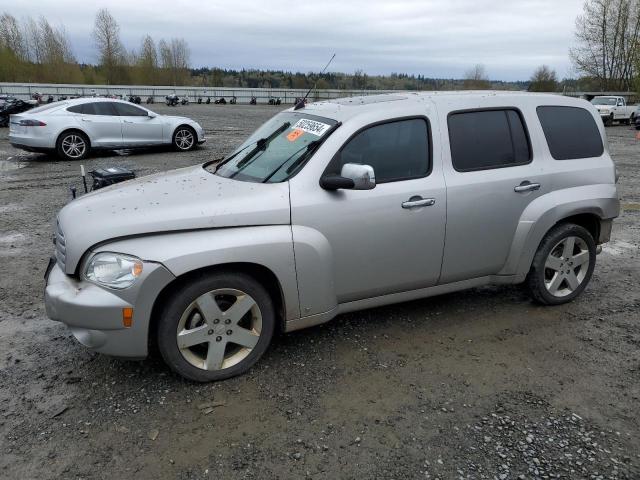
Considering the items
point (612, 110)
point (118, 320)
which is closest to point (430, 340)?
point (118, 320)

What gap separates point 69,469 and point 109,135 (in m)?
12.1

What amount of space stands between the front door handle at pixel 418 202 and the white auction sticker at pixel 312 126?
0.80 meters

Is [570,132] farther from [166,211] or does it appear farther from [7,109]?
[7,109]

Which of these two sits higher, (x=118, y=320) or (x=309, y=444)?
(x=118, y=320)

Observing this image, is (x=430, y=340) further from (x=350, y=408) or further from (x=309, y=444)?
(x=309, y=444)

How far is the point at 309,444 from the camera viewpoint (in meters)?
2.83

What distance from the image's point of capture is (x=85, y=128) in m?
12.8

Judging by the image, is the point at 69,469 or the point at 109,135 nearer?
the point at 69,469

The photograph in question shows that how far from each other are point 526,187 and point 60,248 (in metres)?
3.50

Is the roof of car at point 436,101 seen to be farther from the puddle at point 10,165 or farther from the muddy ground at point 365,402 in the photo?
the puddle at point 10,165

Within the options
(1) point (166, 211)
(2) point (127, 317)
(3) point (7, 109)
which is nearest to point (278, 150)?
(1) point (166, 211)

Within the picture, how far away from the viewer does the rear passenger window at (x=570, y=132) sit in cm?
432

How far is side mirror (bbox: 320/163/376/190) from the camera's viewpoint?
10.7 feet

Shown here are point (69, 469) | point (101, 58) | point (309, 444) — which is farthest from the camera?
point (101, 58)
